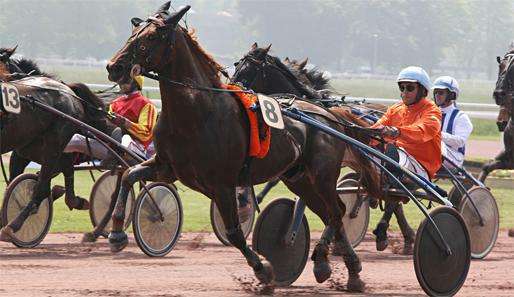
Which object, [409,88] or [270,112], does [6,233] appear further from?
[409,88]

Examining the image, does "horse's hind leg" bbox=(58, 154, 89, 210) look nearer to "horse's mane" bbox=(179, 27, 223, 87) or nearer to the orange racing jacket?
the orange racing jacket

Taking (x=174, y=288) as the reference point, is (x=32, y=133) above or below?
above

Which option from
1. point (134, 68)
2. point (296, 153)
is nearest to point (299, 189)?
point (296, 153)

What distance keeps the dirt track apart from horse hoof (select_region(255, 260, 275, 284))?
14 cm

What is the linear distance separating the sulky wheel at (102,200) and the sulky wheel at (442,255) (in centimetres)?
380

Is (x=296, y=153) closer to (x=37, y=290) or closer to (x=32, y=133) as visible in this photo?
(x=37, y=290)

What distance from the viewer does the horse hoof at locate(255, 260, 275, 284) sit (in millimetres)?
7215

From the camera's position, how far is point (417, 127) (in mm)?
8078

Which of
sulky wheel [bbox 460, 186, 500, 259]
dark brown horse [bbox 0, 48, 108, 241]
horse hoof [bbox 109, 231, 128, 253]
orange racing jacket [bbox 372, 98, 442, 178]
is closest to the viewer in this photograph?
horse hoof [bbox 109, 231, 128, 253]

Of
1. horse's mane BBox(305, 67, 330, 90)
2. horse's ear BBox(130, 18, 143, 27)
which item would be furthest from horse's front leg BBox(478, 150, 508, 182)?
horse's ear BBox(130, 18, 143, 27)

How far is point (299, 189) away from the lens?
314 inches

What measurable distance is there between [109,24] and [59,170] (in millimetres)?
72876

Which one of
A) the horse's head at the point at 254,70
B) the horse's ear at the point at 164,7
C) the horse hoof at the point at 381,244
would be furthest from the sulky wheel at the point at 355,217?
the horse's ear at the point at 164,7

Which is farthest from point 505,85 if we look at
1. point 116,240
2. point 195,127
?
point 195,127
